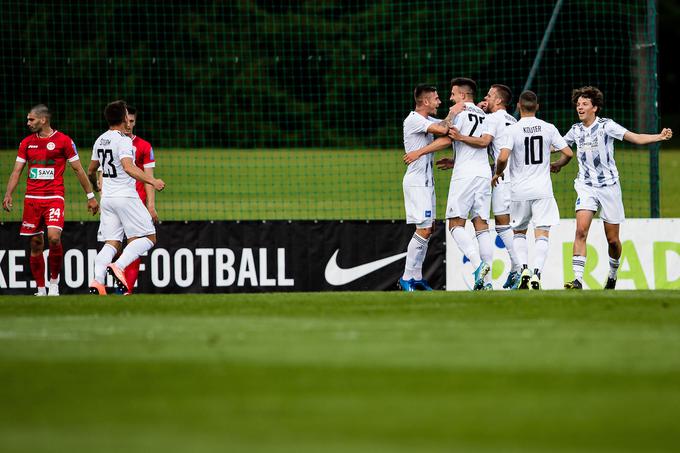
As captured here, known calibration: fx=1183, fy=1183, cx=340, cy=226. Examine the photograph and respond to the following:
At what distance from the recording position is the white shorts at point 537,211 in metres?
13.4

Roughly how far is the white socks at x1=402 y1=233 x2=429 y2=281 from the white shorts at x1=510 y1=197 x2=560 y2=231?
1084 mm

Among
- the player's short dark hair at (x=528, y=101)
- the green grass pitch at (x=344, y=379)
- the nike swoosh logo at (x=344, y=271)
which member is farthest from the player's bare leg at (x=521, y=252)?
the nike swoosh logo at (x=344, y=271)

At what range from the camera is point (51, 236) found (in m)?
Result: 13.9

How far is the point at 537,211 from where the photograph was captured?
44.2 feet

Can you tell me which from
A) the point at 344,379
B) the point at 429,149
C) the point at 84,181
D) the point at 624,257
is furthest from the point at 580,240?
the point at 344,379

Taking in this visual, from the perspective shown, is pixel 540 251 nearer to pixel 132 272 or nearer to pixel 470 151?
pixel 470 151

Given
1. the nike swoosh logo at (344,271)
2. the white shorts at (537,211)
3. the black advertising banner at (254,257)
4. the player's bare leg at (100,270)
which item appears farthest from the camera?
the nike swoosh logo at (344,271)

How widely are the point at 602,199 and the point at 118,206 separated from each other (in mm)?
5520

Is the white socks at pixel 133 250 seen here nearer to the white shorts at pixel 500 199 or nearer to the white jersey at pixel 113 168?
the white jersey at pixel 113 168

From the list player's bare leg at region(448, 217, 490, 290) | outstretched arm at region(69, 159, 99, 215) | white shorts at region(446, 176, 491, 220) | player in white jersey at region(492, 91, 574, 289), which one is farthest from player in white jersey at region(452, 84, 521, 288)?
outstretched arm at region(69, 159, 99, 215)

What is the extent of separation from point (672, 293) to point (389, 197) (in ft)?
46.0

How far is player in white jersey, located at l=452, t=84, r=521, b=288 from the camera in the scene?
43.1 feet

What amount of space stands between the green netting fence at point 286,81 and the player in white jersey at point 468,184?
10202 mm

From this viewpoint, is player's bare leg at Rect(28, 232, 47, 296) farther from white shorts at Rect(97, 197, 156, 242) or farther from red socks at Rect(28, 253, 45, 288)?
white shorts at Rect(97, 197, 156, 242)
